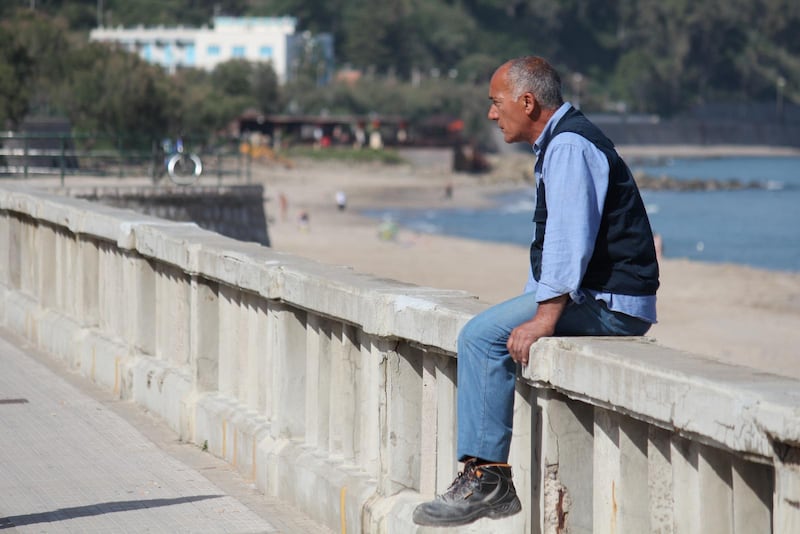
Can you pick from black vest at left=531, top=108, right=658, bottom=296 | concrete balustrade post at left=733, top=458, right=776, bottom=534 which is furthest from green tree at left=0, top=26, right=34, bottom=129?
concrete balustrade post at left=733, top=458, right=776, bottom=534

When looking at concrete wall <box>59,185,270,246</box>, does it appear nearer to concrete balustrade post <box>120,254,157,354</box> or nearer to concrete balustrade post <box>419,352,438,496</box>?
concrete balustrade post <box>120,254,157,354</box>

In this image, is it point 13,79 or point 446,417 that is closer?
point 446,417

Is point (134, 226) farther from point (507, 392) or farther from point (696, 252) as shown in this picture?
point (696, 252)

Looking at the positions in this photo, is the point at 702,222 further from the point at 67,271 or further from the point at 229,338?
the point at 229,338

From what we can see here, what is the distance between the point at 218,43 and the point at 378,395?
13670 centimetres

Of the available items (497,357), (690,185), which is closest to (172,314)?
(497,357)

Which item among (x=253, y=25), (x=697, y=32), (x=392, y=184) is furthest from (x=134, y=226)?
(x=697, y=32)

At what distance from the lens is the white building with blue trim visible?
13875cm

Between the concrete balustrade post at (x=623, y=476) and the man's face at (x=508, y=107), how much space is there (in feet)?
3.36

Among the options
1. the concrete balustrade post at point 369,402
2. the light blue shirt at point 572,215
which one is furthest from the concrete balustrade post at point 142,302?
the light blue shirt at point 572,215

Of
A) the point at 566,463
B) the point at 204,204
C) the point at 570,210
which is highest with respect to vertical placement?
the point at 570,210

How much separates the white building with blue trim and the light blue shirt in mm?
135718

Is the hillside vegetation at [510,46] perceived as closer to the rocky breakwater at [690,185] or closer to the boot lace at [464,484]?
the rocky breakwater at [690,185]

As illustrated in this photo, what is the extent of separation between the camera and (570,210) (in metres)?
4.18
